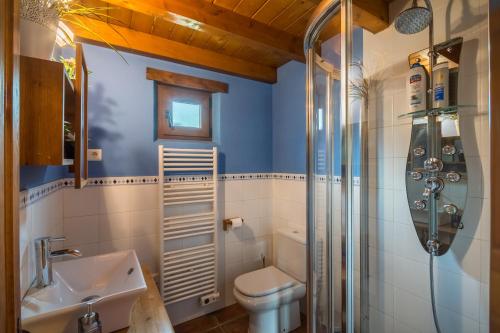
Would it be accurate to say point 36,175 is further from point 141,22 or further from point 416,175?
point 416,175

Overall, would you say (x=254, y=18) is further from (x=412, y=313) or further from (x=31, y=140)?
(x=412, y=313)

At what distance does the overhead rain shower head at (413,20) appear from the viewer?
3.75 ft

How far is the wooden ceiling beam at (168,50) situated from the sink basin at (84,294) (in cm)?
127

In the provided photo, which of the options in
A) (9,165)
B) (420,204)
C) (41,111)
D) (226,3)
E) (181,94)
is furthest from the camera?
(181,94)

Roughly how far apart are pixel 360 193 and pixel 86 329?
1425 millimetres

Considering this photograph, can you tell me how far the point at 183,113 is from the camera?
6.66 feet

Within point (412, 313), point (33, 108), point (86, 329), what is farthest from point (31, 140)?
point (412, 313)

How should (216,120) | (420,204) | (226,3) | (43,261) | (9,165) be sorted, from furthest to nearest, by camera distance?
(216,120)
(226,3)
(420,204)
(43,261)
(9,165)

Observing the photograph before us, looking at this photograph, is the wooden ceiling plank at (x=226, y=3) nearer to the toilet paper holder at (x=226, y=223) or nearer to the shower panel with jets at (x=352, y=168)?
the shower panel with jets at (x=352, y=168)

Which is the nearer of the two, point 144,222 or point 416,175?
point 416,175

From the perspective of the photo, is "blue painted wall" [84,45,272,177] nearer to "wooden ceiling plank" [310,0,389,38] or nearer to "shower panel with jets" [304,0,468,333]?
"shower panel with jets" [304,0,468,333]

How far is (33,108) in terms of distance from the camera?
75cm

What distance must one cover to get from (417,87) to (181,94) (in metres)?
1.66

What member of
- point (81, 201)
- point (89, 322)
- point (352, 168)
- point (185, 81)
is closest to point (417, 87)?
point (352, 168)
